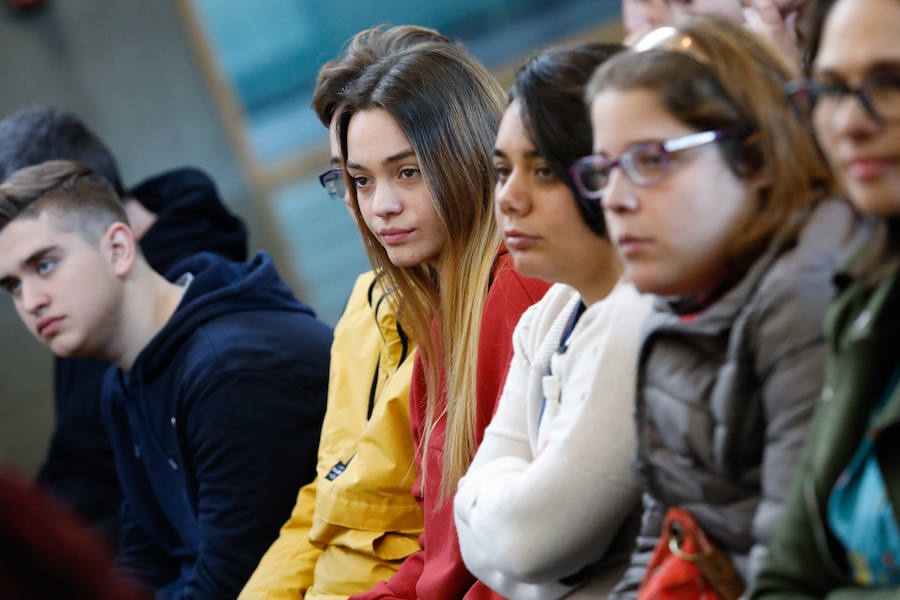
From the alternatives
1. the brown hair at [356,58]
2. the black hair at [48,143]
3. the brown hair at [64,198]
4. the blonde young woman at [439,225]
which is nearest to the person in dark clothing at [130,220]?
the black hair at [48,143]

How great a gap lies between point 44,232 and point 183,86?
3.31 m

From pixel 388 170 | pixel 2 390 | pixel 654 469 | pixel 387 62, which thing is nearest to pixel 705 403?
pixel 654 469

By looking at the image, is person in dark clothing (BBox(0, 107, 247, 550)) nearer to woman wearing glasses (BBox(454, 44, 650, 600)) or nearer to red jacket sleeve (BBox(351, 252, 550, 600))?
red jacket sleeve (BBox(351, 252, 550, 600))

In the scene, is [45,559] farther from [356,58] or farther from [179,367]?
[179,367]

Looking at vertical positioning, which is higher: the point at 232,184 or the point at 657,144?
the point at 657,144

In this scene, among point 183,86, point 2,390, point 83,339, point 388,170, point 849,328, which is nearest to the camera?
point 849,328

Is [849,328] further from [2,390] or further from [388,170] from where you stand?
[2,390]

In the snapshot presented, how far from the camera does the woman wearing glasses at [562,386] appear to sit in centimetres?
129

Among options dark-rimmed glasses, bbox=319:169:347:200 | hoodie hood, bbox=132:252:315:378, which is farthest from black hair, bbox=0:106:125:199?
dark-rimmed glasses, bbox=319:169:347:200

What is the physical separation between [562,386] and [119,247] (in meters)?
1.67

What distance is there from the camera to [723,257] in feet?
3.76

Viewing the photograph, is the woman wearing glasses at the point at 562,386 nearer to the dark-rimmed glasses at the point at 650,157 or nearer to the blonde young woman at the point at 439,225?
the dark-rimmed glasses at the point at 650,157

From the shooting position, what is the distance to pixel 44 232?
269 centimetres

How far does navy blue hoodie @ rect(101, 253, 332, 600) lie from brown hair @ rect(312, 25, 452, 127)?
0.58m
